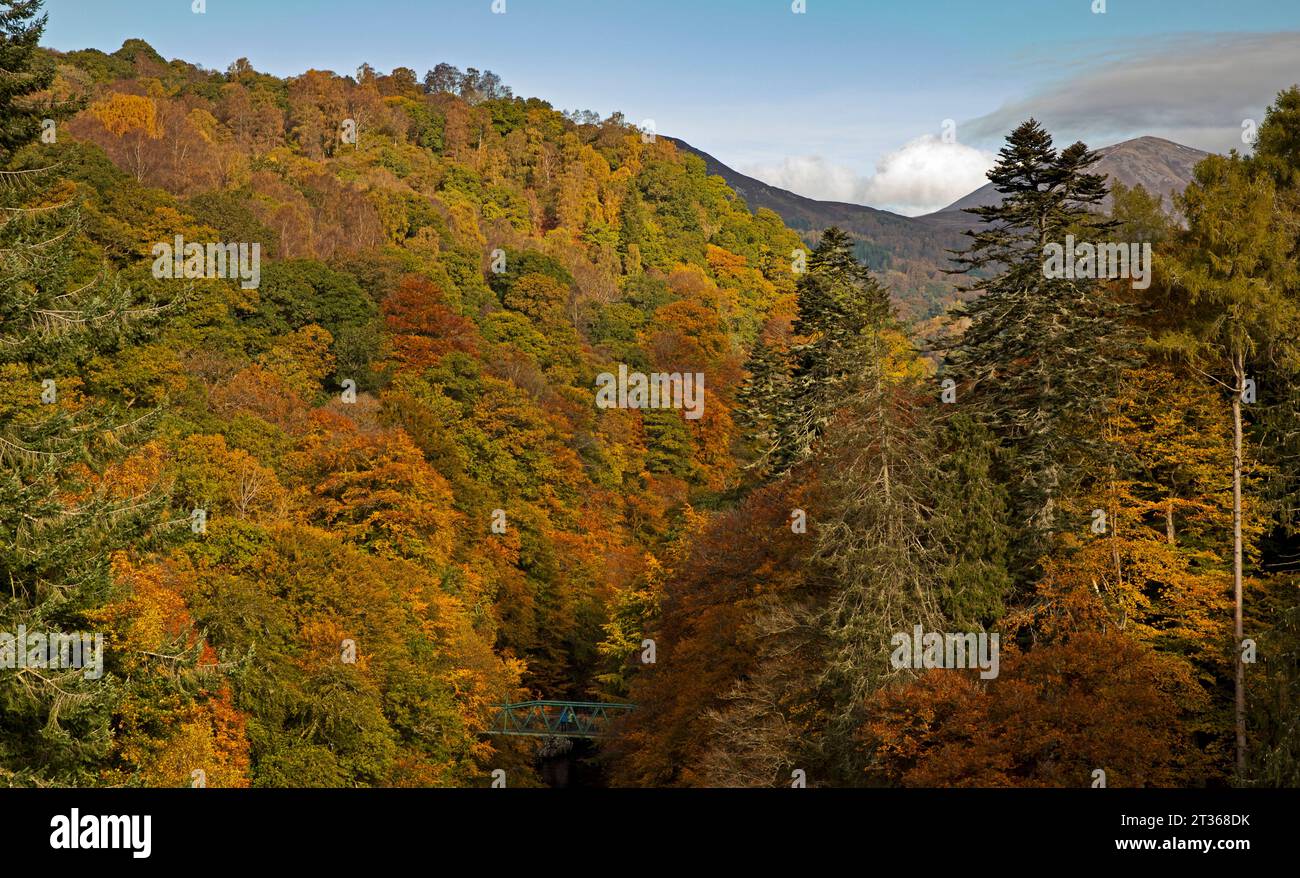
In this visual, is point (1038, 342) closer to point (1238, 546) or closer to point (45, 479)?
point (1238, 546)

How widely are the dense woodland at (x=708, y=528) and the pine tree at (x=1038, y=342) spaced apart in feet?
0.39

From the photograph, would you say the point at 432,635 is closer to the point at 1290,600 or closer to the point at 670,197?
the point at 1290,600

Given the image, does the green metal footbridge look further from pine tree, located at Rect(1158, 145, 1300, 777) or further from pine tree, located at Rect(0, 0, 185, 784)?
pine tree, located at Rect(0, 0, 185, 784)

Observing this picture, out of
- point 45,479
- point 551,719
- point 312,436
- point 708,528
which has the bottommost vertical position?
point 551,719

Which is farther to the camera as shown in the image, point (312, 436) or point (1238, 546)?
point (312, 436)

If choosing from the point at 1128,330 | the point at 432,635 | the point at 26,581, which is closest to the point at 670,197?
the point at 432,635

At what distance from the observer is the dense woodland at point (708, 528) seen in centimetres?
1919

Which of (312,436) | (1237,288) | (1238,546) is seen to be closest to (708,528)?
(312,436)

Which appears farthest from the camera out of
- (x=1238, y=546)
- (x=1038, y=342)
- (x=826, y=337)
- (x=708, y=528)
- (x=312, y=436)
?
(x=312, y=436)

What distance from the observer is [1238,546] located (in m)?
27.1

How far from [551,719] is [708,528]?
52.0 feet

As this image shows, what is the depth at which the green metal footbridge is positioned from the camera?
45.5 metres

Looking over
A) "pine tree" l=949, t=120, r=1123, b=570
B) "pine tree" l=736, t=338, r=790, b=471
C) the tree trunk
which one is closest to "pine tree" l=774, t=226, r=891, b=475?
"pine tree" l=736, t=338, r=790, b=471
